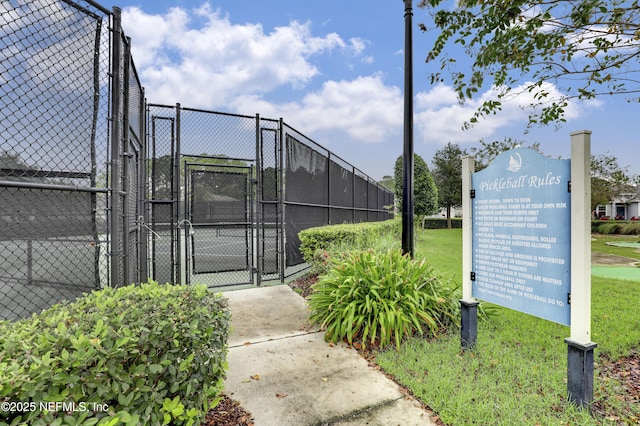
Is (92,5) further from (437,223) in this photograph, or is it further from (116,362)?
(437,223)

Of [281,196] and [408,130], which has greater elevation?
[408,130]

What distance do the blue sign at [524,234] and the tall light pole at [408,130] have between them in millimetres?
1296

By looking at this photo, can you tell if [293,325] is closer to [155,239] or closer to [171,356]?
[171,356]

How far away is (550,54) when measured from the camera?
11.9 ft

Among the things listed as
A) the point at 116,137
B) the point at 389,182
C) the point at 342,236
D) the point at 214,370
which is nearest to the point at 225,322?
the point at 214,370

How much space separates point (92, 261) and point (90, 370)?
1.69 meters

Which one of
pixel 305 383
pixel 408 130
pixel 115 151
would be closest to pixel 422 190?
pixel 408 130

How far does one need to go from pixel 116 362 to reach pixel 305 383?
1678 mm

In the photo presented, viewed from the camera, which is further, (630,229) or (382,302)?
(630,229)

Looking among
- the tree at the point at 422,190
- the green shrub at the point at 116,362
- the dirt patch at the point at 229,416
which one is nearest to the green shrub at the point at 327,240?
the dirt patch at the point at 229,416

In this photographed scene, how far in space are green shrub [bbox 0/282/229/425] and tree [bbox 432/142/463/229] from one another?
3182cm

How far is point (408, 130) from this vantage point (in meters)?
4.59

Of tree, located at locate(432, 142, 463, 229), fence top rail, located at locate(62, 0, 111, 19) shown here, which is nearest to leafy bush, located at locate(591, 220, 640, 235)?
tree, located at locate(432, 142, 463, 229)

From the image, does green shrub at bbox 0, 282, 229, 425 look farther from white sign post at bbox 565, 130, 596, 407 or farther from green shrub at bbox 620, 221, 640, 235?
green shrub at bbox 620, 221, 640, 235
